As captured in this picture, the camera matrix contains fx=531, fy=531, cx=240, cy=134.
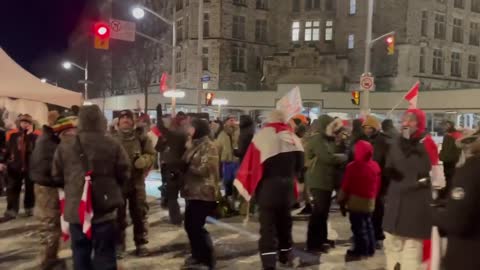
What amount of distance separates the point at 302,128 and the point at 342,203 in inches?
137

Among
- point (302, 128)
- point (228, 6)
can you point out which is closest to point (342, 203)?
point (302, 128)

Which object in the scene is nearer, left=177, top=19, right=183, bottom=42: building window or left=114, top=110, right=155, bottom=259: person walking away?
left=114, top=110, right=155, bottom=259: person walking away

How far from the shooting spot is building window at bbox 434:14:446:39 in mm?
46344

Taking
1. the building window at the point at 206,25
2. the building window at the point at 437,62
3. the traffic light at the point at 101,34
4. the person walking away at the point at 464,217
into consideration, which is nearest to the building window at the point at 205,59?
the building window at the point at 206,25

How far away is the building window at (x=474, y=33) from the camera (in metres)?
49.5

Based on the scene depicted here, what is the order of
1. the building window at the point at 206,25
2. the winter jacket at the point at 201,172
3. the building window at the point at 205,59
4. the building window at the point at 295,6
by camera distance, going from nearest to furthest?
the winter jacket at the point at 201,172 → the building window at the point at 205,59 → the building window at the point at 206,25 → the building window at the point at 295,6

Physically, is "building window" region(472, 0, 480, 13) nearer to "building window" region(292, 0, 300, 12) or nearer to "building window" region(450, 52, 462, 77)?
"building window" region(450, 52, 462, 77)

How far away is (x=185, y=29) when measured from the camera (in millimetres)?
48156

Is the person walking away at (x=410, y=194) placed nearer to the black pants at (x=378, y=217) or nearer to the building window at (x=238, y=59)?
the black pants at (x=378, y=217)

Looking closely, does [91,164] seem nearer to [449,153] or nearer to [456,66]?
[449,153]

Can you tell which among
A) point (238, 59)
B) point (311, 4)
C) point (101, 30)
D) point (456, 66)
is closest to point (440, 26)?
point (456, 66)

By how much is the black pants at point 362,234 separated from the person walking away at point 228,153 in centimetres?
391

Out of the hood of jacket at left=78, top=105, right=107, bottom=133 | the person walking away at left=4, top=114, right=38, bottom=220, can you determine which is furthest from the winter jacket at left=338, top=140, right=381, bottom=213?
the person walking away at left=4, top=114, right=38, bottom=220

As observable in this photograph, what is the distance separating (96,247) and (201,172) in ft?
5.29
